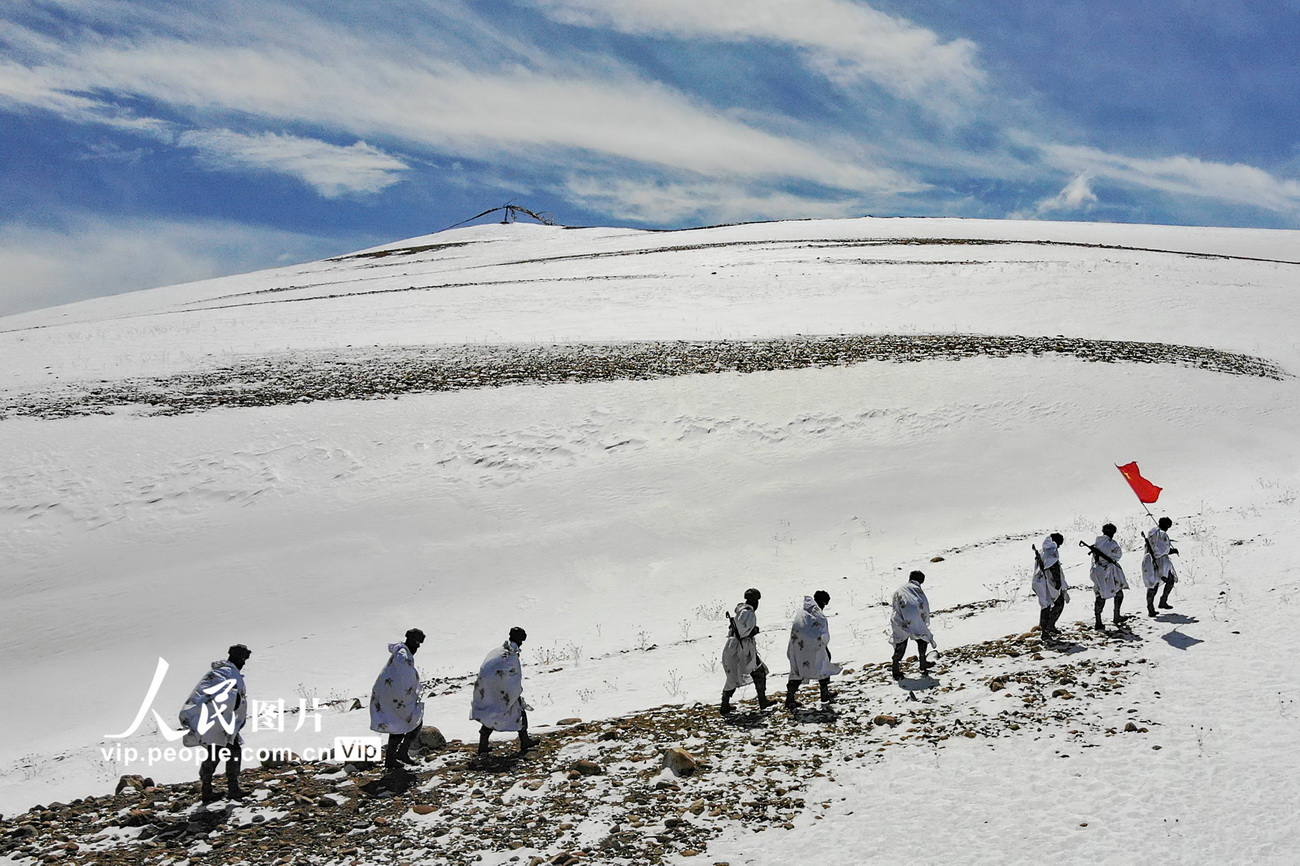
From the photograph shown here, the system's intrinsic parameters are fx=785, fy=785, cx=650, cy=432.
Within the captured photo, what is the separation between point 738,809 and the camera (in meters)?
7.60

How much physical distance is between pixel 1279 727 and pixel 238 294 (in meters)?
64.8

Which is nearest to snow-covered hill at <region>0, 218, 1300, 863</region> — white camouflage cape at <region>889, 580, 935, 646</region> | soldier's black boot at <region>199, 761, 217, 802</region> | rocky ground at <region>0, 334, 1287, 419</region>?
rocky ground at <region>0, 334, 1287, 419</region>

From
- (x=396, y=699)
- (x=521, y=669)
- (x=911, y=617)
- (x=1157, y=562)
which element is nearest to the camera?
(x=396, y=699)

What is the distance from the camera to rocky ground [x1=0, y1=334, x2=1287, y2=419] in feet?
81.2

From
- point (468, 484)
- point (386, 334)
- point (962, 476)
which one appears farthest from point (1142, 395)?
point (386, 334)

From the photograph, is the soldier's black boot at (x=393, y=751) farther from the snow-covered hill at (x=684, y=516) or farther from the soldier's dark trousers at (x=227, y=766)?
the snow-covered hill at (x=684, y=516)

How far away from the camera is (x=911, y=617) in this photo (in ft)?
34.7

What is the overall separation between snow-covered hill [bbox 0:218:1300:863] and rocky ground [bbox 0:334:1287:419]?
0.19 m

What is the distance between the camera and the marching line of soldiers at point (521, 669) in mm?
8258

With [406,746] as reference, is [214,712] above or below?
above

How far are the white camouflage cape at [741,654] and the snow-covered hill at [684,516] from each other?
65 cm

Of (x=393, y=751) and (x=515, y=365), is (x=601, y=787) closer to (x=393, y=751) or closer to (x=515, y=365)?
(x=393, y=751)

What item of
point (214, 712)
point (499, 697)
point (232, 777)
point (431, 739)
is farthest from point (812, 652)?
point (214, 712)

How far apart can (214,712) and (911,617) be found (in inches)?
332
